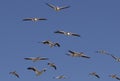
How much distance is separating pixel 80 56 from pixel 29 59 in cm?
1326

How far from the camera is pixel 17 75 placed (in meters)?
136

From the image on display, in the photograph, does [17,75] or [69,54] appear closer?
[69,54]

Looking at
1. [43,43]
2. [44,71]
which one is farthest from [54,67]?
[43,43]

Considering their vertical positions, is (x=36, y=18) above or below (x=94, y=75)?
above

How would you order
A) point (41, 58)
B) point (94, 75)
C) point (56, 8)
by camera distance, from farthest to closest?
1. point (94, 75)
2. point (41, 58)
3. point (56, 8)

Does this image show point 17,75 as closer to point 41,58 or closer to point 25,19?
point 41,58

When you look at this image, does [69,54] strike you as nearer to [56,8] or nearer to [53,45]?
[53,45]

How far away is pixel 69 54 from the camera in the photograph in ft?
417

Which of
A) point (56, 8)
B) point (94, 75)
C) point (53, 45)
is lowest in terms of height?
point (94, 75)

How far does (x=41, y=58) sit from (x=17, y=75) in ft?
29.8

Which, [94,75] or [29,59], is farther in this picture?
[94,75]

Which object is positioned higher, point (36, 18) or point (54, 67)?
point (36, 18)

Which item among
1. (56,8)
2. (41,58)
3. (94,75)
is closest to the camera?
(56,8)

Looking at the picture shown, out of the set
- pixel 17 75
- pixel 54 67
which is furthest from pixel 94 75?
pixel 17 75
